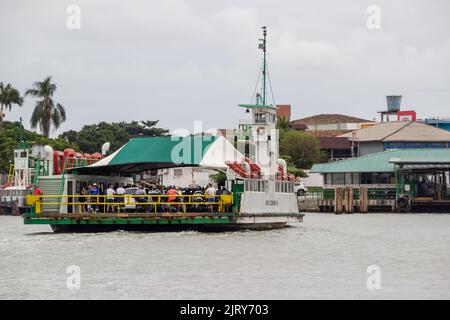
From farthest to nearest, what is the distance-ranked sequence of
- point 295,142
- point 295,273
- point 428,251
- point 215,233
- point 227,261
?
point 295,142, point 215,233, point 428,251, point 227,261, point 295,273

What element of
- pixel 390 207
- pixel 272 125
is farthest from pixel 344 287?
pixel 390 207

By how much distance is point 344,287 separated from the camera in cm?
2712

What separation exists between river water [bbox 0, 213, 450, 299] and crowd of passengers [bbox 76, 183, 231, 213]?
1018 mm

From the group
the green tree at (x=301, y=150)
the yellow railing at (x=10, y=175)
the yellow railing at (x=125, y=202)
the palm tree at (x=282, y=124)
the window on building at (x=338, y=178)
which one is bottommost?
the yellow railing at (x=125, y=202)

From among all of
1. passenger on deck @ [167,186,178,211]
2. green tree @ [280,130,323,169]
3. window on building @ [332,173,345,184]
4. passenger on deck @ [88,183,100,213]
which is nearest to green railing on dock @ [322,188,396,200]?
window on building @ [332,173,345,184]

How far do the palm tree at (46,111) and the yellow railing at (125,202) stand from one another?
55.5 meters

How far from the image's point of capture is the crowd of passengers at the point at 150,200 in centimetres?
3950

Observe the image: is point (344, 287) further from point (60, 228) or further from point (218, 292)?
point (60, 228)

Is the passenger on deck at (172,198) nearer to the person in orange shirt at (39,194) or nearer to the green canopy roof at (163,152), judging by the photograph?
the green canopy roof at (163,152)

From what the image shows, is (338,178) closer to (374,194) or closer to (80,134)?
(374,194)

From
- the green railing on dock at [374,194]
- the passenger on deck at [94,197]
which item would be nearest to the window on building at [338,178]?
the green railing on dock at [374,194]

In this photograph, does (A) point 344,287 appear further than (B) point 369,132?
No
